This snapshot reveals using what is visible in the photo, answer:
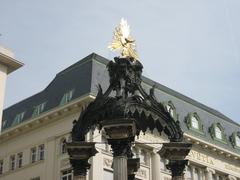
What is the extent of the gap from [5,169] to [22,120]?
15.1 feet

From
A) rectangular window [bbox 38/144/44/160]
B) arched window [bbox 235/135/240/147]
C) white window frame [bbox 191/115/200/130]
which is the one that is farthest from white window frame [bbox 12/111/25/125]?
arched window [bbox 235/135/240/147]

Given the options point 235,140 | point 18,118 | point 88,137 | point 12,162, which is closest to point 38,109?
point 18,118

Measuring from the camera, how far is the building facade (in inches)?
1754

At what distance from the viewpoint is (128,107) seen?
18500mm

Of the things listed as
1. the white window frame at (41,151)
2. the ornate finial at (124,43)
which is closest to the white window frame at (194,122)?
the white window frame at (41,151)

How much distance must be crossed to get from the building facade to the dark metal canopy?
70.6ft

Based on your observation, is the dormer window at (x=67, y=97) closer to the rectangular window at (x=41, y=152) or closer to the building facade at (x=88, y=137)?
the building facade at (x=88, y=137)

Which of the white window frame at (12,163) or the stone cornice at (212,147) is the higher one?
the stone cornice at (212,147)

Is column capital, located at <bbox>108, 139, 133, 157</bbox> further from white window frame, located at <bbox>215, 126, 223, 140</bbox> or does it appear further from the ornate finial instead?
white window frame, located at <bbox>215, 126, 223, 140</bbox>

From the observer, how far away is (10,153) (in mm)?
50750

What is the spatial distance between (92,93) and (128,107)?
25427 millimetres

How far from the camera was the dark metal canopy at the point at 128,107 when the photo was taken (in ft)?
61.4

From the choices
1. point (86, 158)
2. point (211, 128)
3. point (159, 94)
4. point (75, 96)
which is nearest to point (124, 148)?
point (86, 158)

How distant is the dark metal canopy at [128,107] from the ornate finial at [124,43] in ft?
1.74
